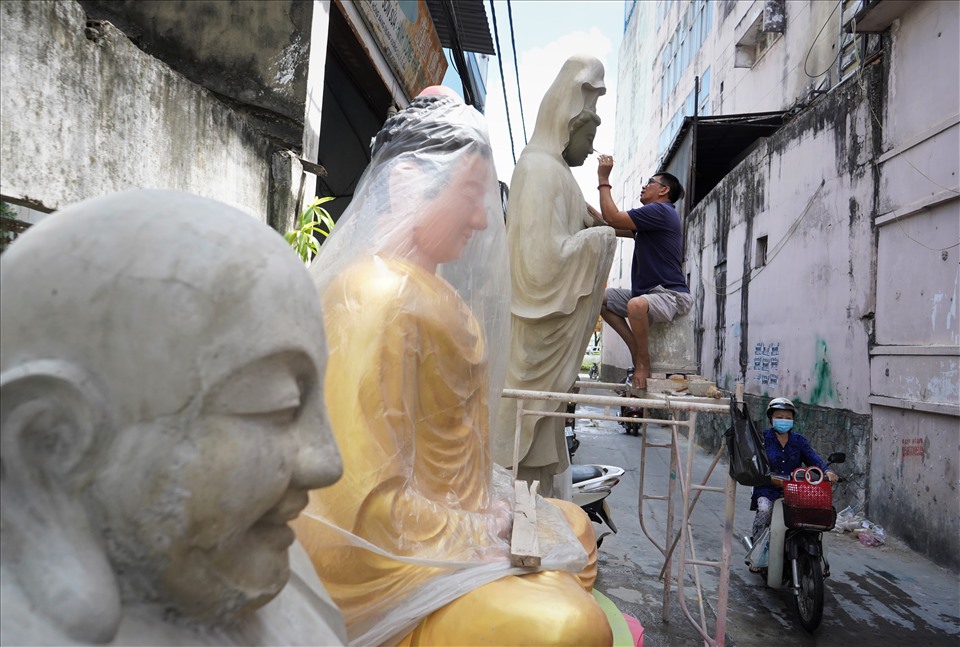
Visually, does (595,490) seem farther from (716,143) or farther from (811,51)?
(716,143)

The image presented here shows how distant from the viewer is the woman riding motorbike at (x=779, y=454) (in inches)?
→ 172

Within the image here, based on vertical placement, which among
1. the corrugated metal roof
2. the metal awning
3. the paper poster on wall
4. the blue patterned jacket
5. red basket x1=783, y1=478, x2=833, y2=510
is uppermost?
the corrugated metal roof

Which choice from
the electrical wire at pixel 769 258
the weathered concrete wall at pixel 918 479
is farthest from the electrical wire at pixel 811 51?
the weathered concrete wall at pixel 918 479

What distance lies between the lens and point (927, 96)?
5.21 metres

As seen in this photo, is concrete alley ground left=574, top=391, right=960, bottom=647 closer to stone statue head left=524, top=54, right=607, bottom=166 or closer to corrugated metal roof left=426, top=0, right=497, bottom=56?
stone statue head left=524, top=54, right=607, bottom=166

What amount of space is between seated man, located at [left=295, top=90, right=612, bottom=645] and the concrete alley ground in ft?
7.21

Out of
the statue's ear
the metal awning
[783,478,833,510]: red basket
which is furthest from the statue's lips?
the metal awning

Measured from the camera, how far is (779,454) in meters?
4.41

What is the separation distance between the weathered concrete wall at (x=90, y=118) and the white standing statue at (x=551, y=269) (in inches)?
67.5

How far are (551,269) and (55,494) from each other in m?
2.76

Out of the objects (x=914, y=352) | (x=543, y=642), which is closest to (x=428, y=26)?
(x=914, y=352)

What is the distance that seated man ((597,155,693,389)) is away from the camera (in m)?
→ 3.67

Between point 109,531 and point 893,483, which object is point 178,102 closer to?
point 109,531

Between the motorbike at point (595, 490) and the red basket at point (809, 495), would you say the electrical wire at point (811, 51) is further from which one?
the motorbike at point (595, 490)
